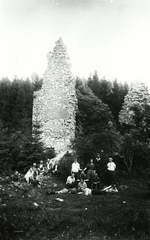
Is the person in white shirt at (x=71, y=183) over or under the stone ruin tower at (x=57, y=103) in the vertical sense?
under

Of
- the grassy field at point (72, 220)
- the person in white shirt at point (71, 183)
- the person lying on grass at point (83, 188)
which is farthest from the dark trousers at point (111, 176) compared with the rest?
the grassy field at point (72, 220)

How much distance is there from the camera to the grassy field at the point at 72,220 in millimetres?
7562

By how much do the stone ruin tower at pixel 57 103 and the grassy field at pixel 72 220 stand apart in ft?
52.4

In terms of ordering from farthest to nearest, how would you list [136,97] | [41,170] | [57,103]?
[136,97] → [57,103] → [41,170]

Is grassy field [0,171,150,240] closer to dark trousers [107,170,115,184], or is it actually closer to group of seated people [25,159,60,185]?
group of seated people [25,159,60,185]

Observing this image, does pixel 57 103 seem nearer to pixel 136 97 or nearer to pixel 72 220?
pixel 136 97

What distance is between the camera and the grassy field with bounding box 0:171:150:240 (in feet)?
24.8

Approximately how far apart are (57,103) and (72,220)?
20477 millimetres

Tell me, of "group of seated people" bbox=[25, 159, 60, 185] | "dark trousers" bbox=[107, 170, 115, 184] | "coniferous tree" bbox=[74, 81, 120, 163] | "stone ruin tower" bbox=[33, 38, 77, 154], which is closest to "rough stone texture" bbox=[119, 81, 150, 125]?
"coniferous tree" bbox=[74, 81, 120, 163]

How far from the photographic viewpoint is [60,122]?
2800 centimetres

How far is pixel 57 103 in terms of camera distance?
93.4 feet

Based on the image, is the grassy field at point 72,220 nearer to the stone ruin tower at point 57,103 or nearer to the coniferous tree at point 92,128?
the coniferous tree at point 92,128

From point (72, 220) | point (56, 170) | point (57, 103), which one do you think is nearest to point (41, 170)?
point (56, 170)

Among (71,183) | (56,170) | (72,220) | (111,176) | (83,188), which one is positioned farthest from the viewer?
Result: (56,170)
